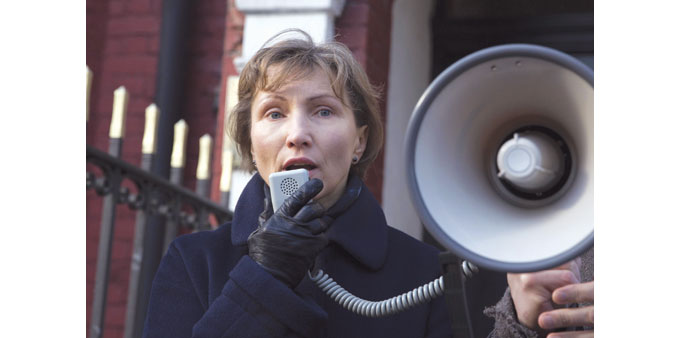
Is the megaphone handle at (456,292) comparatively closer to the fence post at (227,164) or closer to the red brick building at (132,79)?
the fence post at (227,164)

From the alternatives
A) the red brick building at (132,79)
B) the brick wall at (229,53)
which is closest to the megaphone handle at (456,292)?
the brick wall at (229,53)

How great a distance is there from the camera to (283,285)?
4.83ft

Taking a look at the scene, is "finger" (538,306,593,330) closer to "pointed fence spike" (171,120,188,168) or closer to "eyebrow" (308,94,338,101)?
"eyebrow" (308,94,338,101)

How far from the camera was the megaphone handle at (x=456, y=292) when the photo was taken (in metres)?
1.39

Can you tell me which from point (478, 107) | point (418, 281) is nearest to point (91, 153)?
point (418, 281)

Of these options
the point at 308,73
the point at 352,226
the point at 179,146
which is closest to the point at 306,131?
the point at 308,73

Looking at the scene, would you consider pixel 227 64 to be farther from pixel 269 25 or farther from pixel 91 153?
pixel 91 153

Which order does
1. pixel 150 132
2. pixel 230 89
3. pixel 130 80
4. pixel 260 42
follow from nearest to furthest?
pixel 150 132, pixel 260 42, pixel 230 89, pixel 130 80

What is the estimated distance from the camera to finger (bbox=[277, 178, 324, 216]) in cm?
147

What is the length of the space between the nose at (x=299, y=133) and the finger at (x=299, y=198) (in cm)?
12

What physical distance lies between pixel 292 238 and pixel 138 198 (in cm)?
172

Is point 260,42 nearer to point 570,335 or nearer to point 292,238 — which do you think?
point 292,238

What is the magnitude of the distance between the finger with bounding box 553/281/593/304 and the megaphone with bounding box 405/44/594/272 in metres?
0.10

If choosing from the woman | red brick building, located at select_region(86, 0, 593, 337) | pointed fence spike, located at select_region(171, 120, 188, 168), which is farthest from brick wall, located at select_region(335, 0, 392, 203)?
the woman
